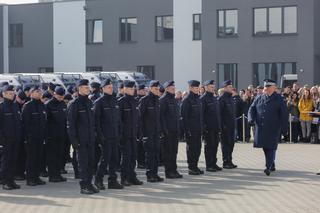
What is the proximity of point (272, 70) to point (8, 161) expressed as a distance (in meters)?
29.7

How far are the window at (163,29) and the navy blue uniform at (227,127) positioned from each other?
28411 mm

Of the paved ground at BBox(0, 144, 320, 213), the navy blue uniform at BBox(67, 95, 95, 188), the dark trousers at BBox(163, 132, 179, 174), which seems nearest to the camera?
the paved ground at BBox(0, 144, 320, 213)

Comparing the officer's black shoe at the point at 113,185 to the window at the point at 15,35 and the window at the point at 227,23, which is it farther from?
the window at the point at 15,35

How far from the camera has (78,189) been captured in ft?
47.0

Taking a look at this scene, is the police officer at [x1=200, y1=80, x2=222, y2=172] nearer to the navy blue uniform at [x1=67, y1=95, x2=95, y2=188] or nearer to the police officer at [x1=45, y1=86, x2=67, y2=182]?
the police officer at [x1=45, y1=86, x2=67, y2=182]

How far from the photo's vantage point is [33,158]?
15094 millimetres

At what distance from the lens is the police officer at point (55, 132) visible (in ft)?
51.6

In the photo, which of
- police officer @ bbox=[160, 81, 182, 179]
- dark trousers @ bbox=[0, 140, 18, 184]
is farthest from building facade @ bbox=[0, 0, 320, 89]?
dark trousers @ bbox=[0, 140, 18, 184]

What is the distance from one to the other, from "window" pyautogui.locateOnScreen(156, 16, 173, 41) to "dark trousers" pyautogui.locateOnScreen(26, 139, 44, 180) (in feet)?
104

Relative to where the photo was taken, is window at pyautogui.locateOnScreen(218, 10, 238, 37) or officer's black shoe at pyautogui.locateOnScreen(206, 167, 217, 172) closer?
officer's black shoe at pyautogui.locateOnScreen(206, 167, 217, 172)

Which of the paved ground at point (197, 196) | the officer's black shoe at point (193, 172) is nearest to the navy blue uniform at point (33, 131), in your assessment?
the paved ground at point (197, 196)

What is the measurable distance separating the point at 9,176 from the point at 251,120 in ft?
19.2

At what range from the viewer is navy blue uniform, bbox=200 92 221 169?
1742 centimetres

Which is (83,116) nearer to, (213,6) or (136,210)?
(136,210)
